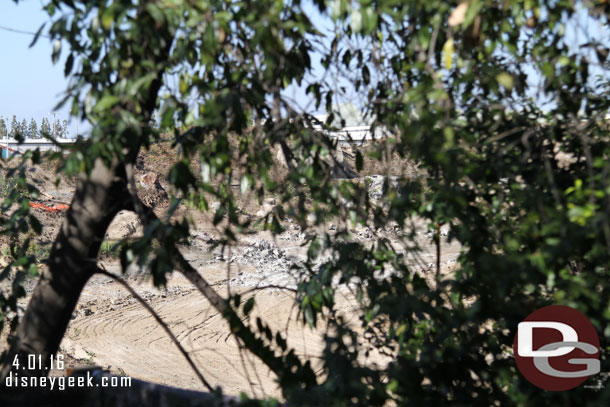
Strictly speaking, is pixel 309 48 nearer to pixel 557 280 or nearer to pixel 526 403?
pixel 557 280

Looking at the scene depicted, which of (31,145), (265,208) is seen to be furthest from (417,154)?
(31,145)

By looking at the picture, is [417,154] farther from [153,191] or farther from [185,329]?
[153,191]

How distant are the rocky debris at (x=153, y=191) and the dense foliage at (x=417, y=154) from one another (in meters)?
15.7

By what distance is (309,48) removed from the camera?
3004mm

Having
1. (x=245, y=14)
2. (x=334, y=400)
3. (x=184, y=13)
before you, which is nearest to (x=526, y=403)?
(x=334, y=400)

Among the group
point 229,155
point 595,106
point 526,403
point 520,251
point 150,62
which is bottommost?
point 526,403

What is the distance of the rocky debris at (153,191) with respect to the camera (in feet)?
60.5

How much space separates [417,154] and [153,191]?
17.5 m

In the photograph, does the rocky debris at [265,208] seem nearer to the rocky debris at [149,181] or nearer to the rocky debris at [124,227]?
the rocky debris at [124,227]

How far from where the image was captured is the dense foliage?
→ 2.17 m

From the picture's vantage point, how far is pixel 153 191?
18.8 metres

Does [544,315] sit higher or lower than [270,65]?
lower

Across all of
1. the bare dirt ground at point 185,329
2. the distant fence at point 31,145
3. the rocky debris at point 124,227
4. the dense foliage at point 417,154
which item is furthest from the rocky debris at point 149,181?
the dense foliage at point 417,154

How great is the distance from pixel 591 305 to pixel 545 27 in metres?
1.19
